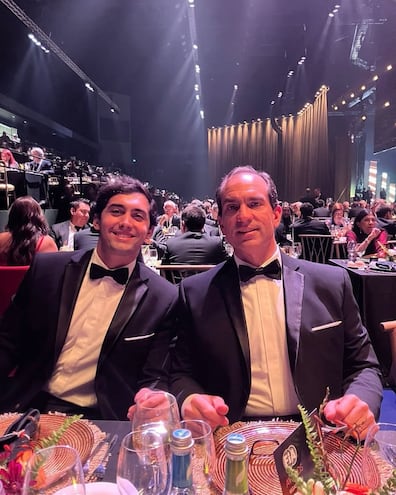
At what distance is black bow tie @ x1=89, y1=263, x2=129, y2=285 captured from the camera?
180 cm

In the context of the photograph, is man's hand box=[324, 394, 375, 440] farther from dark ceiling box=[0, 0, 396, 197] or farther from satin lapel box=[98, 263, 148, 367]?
dark ceiling box=[0, 0, 396, 197]

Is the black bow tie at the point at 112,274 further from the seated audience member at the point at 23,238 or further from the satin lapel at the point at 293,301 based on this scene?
the seated audience member at the point at 23,238

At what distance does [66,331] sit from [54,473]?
1.04 meters

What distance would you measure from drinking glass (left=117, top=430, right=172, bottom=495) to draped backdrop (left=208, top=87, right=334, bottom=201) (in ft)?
43.4

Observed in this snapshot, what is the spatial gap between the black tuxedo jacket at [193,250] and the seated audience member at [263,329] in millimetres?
2726

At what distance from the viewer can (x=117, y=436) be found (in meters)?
1.15

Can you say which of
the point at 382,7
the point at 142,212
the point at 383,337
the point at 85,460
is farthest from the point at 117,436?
the point at 382,7

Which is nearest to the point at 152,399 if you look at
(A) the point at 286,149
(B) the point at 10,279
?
(B) the point at 10,279

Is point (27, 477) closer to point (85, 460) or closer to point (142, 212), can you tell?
point (85, 460)

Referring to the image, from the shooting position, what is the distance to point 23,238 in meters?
3.39

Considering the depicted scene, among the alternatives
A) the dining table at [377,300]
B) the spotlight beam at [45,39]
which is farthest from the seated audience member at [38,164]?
the dining table at [377,300]

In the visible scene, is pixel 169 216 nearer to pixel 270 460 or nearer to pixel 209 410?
pixel 209 410

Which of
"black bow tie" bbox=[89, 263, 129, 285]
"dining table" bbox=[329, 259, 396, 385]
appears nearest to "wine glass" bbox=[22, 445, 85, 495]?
"black bow tie" bbox=[89, 263, 129, 285]

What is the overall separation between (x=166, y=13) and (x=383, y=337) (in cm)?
1018
